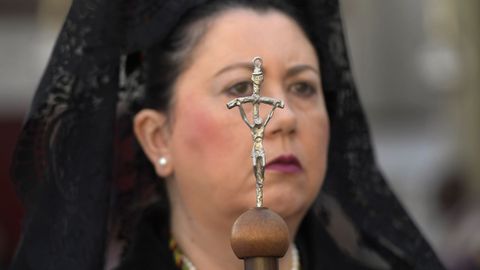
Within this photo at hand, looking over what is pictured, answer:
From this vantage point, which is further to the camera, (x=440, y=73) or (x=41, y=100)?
(x=440, y=73)

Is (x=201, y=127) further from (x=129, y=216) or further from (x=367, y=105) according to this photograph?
(x=367, y=105)

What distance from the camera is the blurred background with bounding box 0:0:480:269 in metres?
11.2

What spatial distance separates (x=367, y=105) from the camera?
14898mm

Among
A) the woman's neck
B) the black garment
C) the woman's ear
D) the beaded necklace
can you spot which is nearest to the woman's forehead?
the black garment

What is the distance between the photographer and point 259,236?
2.62 m

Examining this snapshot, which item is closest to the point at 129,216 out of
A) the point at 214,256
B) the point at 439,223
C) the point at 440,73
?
the point at 214,256

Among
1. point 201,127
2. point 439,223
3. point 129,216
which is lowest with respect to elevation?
point 439,223

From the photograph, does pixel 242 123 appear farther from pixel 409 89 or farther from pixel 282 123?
pixel 409 89

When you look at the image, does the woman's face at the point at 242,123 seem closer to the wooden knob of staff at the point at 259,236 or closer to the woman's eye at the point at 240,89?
the woman's eye at the point at 240,89

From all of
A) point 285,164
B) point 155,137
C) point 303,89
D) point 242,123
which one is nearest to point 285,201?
point 285,164

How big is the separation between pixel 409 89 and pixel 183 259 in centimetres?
1167

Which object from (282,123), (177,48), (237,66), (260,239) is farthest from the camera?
(177,48)

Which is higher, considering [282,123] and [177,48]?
[177,48]

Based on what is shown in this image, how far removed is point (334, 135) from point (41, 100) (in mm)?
803
